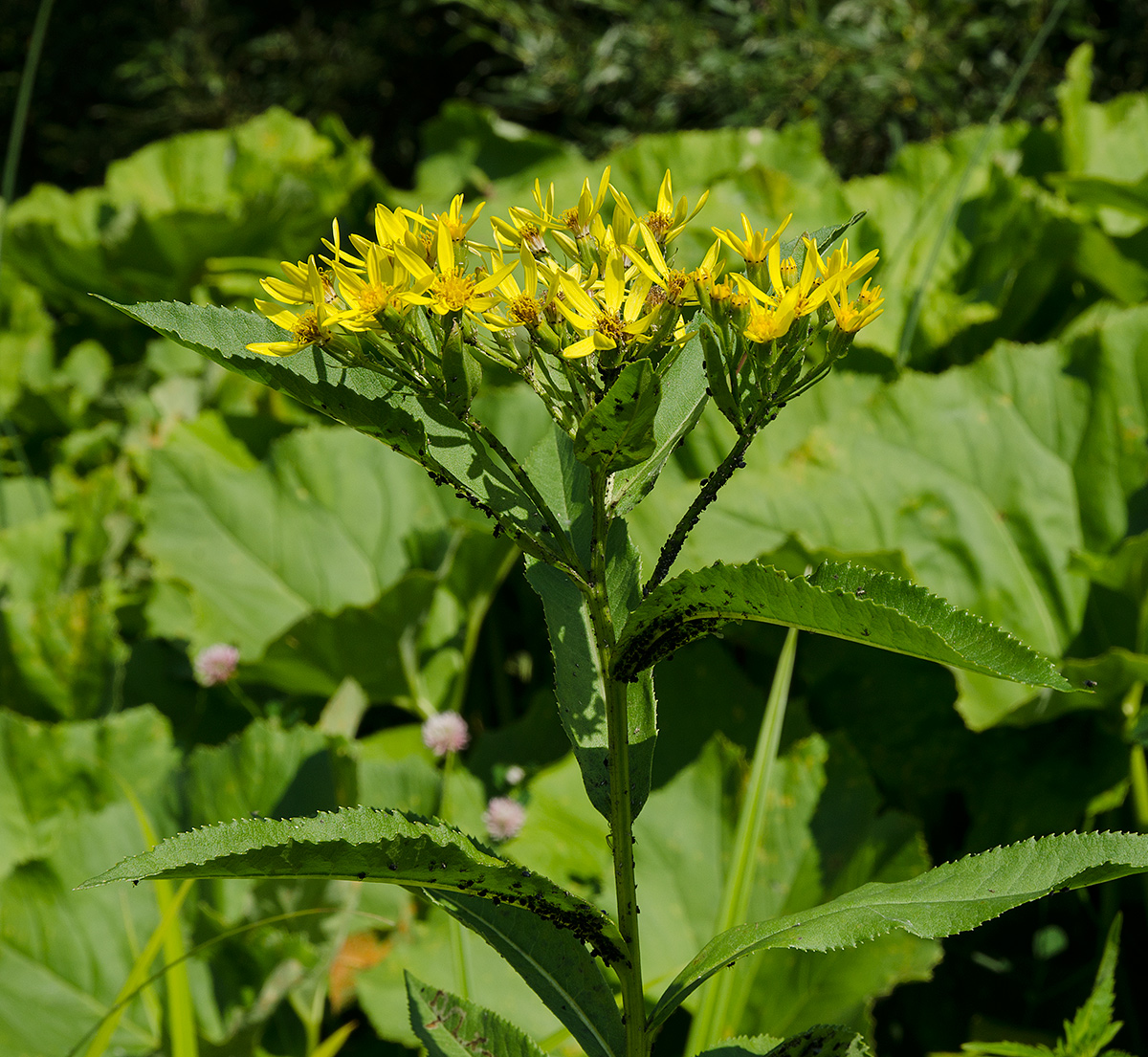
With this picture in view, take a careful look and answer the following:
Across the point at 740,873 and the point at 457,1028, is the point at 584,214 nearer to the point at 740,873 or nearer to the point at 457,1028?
the point at 457,1028

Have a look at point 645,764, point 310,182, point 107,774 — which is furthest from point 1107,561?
point 310,182

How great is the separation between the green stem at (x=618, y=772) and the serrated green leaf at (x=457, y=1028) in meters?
0.10

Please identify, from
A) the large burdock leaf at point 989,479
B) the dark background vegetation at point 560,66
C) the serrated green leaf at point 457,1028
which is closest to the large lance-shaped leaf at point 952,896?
the serrated green leaf at point 457,1028

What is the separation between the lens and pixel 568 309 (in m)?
0.59

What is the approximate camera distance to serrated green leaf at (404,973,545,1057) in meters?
0.68

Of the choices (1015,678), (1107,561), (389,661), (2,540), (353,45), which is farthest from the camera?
(353,45)

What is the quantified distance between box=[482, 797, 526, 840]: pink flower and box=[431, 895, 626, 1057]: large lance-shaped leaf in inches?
31.6

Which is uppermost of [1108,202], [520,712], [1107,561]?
[1108,202]

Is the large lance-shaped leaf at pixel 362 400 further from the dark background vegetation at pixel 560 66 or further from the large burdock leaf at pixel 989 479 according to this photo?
the dark background vegetation at pixel 560 66

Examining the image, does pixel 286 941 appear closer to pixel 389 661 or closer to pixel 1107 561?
pixel 389 661

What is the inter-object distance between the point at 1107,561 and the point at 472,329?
1190 millimetres

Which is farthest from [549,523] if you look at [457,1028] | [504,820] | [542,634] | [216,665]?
[542,634]

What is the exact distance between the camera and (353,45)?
4496 mm

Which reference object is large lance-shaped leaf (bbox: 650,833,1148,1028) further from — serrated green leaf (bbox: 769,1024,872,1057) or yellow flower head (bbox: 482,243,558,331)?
yellow flower head (bbox: 482,243,558,331)
